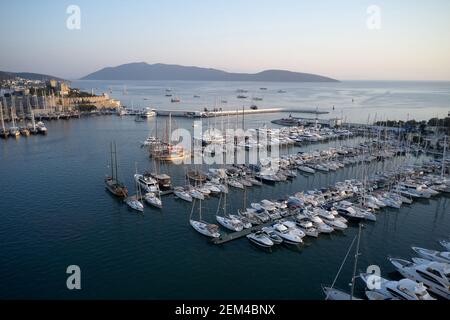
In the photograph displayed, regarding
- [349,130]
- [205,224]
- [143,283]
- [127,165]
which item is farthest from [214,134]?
[143,283]

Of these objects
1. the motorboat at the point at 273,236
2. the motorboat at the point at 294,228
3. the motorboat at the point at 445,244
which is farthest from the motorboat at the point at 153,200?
the motorboat at the point at 445,244

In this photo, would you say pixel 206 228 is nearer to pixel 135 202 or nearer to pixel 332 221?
pixel 135 202

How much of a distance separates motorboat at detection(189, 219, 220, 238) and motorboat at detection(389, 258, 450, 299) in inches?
348

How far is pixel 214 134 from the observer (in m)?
43.2

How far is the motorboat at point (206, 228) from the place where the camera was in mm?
18034

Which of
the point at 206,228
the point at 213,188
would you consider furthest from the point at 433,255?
the point at 213,188

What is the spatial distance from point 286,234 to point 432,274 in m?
6.71

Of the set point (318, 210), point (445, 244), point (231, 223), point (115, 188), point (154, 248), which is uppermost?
point (115, 188)

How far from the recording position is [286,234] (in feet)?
58.6

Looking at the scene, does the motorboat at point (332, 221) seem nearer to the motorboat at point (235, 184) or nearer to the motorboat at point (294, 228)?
the motorboat at point (294, 228)

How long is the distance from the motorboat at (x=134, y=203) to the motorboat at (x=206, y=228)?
4.12 meters

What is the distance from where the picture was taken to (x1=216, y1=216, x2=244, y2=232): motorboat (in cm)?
1886

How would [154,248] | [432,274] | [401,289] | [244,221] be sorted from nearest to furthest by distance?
[401,289] < [432,274] < [154,248] < [244,221]
